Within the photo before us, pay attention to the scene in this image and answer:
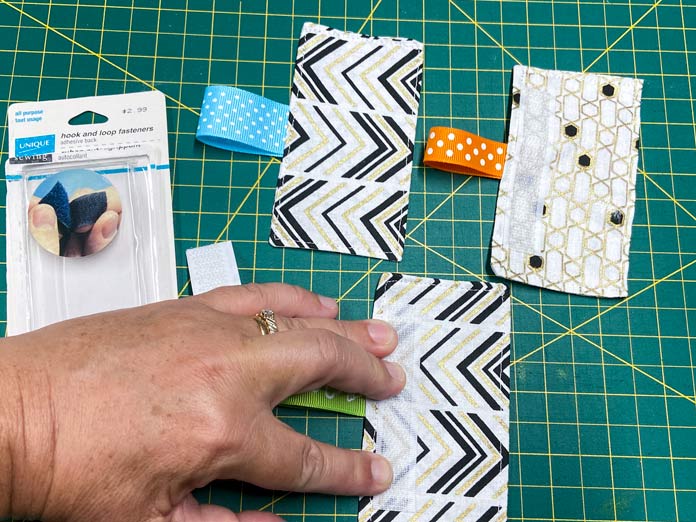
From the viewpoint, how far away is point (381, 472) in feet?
3.33

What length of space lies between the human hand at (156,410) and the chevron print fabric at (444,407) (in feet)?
0.67

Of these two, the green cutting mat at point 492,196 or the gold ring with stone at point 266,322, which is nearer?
the gold ring with stone at point 266,322

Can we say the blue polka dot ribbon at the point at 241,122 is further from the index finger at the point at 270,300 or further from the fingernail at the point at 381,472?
the fingernail at the point at 381,472

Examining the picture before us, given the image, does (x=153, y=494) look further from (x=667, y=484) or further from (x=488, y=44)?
(x=488, y=44)

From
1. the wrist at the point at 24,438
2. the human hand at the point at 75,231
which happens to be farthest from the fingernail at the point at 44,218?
the wrist at the point at 24,438

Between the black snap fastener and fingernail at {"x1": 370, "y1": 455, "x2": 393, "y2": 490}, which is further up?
the black snap fastener

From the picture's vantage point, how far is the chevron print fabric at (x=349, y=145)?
1157 millimetres

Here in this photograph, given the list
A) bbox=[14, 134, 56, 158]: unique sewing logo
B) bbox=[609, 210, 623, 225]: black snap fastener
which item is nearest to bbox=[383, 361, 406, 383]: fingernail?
bbox=[609, 210, 623, 225]: black snap fastener

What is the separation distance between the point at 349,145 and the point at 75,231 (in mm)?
561

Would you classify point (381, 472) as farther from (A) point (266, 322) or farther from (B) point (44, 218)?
(B) point (44, 218)

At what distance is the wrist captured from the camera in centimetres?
69

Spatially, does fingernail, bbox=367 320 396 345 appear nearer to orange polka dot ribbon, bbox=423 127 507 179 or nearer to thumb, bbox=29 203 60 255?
orange polka dot ribbon, bbox=423 127 507 179

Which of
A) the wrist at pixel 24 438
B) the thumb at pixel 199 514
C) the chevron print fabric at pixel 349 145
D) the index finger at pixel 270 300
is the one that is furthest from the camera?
the chevron print fabric at pixel 349 145

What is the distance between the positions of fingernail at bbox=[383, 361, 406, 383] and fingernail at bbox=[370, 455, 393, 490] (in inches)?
5.6
